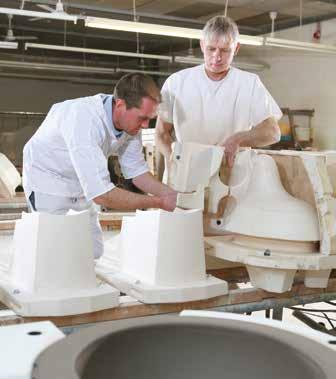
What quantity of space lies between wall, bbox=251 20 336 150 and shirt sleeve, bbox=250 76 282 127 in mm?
6542

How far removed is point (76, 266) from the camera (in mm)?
1727

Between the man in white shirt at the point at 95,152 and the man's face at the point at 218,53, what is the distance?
39cm

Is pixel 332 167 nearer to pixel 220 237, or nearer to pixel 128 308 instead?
pixel 220 237

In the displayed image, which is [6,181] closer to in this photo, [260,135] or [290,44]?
[260,135]

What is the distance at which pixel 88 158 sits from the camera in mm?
2186

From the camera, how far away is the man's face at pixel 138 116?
7.51 feet

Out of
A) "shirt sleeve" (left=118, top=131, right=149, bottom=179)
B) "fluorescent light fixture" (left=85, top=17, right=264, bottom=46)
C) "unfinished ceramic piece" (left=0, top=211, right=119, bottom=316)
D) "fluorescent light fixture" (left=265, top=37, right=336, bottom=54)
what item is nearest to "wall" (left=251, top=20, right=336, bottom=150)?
"fluorescent light fixture" (left=265, top=37, right=336, bottom=54)

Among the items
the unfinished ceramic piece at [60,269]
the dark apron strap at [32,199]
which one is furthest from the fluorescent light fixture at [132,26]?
the unfinished ceramic piece at [60,269]

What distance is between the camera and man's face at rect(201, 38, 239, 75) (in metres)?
2.53

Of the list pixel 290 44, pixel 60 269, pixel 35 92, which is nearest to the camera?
pixel 60 269

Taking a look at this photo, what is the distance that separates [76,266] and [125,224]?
0.31 metres

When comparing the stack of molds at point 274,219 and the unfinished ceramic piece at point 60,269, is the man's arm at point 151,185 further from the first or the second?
the unfinished ceramic piece at point 60,269

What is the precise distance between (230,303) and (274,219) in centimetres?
31

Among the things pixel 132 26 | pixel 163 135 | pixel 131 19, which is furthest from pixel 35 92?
pixel 163 135
